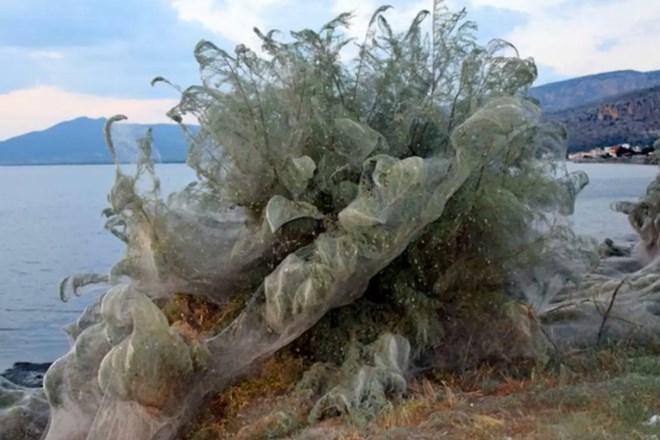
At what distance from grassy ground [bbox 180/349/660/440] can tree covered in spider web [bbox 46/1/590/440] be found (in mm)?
270

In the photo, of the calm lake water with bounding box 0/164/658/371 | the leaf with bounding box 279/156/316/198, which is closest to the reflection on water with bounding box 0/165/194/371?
the calm lake water with bounding box 0/164/658/371

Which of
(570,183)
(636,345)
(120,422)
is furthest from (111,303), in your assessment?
(636,345)

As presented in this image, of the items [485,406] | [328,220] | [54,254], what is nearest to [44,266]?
[54,254]

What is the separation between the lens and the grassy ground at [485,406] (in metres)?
5.59

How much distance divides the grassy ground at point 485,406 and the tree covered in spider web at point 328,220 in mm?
270

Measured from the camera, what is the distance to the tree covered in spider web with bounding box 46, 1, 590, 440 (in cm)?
682

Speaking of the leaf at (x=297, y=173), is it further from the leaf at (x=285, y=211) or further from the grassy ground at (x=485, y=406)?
the grassy ground at (x=485, y=406)

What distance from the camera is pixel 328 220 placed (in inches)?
291

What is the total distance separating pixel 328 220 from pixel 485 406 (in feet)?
7.06

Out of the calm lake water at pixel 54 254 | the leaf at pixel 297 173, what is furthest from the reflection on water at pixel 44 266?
the leaf at pixel 297 173

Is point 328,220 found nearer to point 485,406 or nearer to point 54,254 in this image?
point 485,406

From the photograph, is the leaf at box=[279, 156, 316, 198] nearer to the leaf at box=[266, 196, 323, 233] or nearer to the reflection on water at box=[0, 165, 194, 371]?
the leaf at box=[266, 196, 323, 233]

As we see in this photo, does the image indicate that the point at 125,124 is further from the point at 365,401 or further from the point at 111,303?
the point at 365,401

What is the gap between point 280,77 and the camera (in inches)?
305
